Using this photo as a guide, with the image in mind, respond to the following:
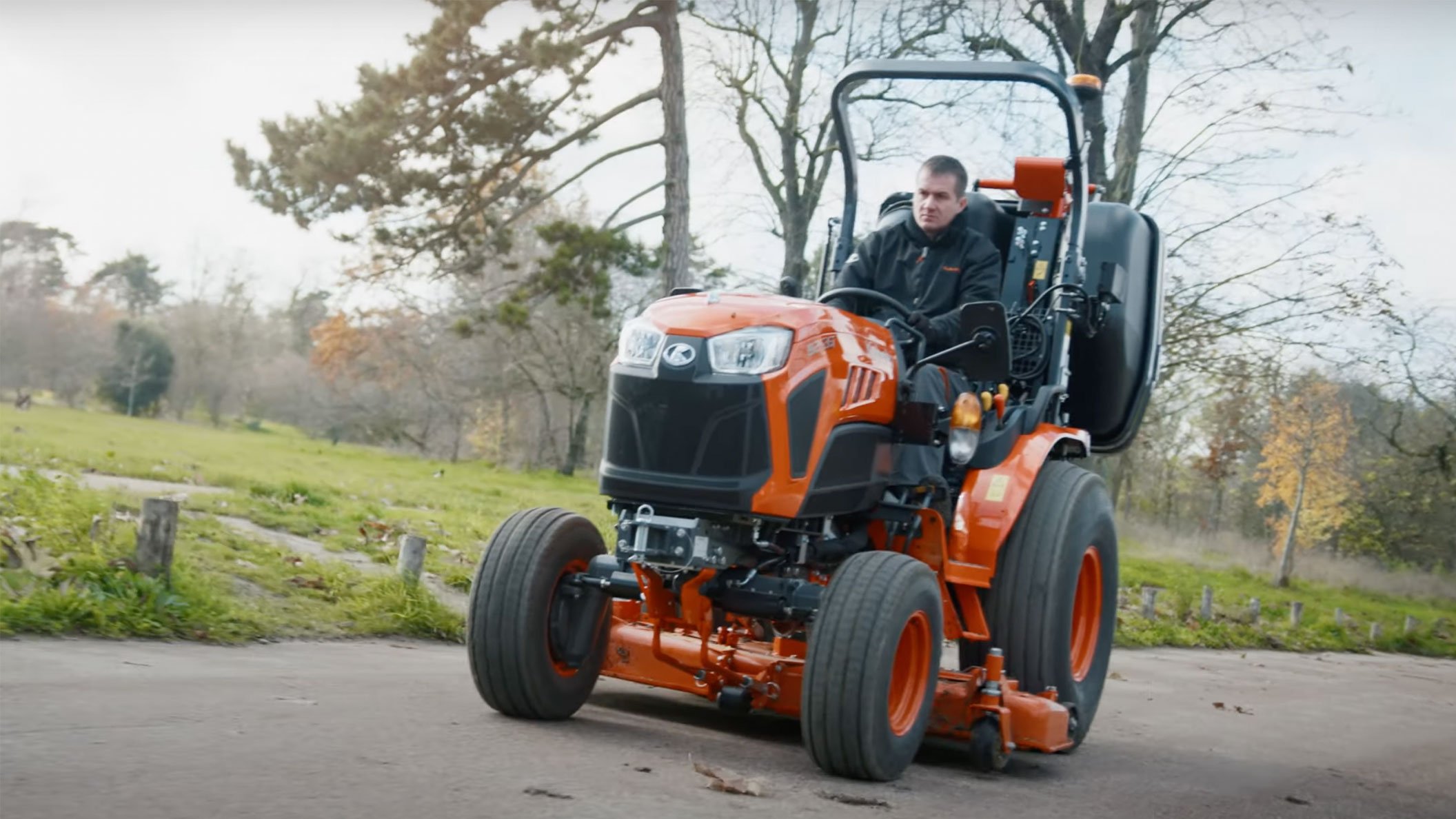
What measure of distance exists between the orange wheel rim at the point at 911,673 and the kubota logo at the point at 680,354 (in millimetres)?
1347

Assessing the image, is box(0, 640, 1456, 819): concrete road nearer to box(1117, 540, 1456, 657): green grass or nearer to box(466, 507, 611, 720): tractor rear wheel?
box(466, 507, 611, 720): tractor rear wheel

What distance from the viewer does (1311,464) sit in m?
36.4

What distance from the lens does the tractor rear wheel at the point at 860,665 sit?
203 inches

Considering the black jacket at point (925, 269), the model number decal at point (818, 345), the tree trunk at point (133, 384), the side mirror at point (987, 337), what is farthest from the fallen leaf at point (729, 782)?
the tree trunk at point (133, 384)

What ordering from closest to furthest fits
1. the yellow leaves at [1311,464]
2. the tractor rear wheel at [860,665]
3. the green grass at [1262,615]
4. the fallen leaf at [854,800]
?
the fallen leaf at [854,800] → the tractor rear wheel at [860,665] → the green grass at [1262,615] → the yellow leaves at [1311,464]

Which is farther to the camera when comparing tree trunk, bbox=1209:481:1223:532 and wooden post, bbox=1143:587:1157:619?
tree trunk, bbox=1209:481:1223:532

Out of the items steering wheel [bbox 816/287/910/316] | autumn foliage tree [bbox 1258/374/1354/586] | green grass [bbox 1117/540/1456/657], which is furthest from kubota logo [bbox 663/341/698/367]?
autumn foliage tree [bbox 1258/374/1354/586]

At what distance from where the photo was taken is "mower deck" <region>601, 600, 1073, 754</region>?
591 cm

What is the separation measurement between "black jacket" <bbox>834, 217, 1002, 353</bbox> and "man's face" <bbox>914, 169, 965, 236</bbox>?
0.10 m

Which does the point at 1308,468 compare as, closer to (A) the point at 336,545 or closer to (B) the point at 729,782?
(A) the point at 336,545

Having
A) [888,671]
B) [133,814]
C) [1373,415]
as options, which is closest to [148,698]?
[133,814]

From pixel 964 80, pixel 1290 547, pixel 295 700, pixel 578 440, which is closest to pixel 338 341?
pixel 578 440

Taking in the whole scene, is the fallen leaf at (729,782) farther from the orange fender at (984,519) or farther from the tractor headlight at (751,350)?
the orange fender at (984,519)

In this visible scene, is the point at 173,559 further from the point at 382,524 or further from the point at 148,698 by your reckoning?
the point at 382,524
